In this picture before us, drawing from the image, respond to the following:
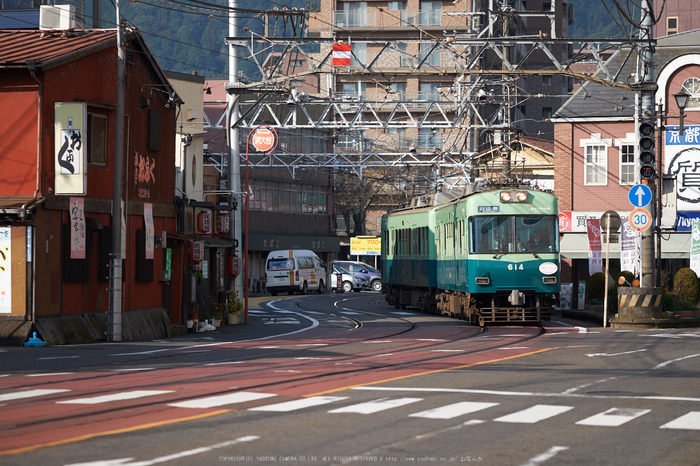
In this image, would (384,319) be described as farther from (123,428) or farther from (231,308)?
(123,428)

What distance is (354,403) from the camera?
10.3 m

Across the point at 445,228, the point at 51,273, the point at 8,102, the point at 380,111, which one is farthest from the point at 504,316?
the point at 380,111

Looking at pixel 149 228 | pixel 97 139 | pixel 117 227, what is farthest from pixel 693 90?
pixel 117 227

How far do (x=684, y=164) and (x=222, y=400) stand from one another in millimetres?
32918

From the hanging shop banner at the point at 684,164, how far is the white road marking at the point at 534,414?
31.4 metres

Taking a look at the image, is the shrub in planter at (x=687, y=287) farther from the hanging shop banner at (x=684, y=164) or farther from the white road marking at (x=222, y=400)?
the white road marking at (x=222, y=400)

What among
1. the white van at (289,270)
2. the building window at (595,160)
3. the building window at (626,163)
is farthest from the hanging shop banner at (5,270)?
the white van at (289,270)

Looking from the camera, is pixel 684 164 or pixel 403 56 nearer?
pixel 684 164

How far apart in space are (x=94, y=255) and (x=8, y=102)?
3.61 meters

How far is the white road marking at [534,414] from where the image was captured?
9.26 metres

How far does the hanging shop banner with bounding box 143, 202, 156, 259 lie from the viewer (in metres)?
23.0

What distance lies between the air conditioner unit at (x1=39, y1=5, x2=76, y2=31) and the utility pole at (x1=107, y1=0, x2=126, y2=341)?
117 inches

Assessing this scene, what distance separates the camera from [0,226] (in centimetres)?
1927

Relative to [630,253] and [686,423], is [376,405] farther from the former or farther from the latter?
[630,253]
